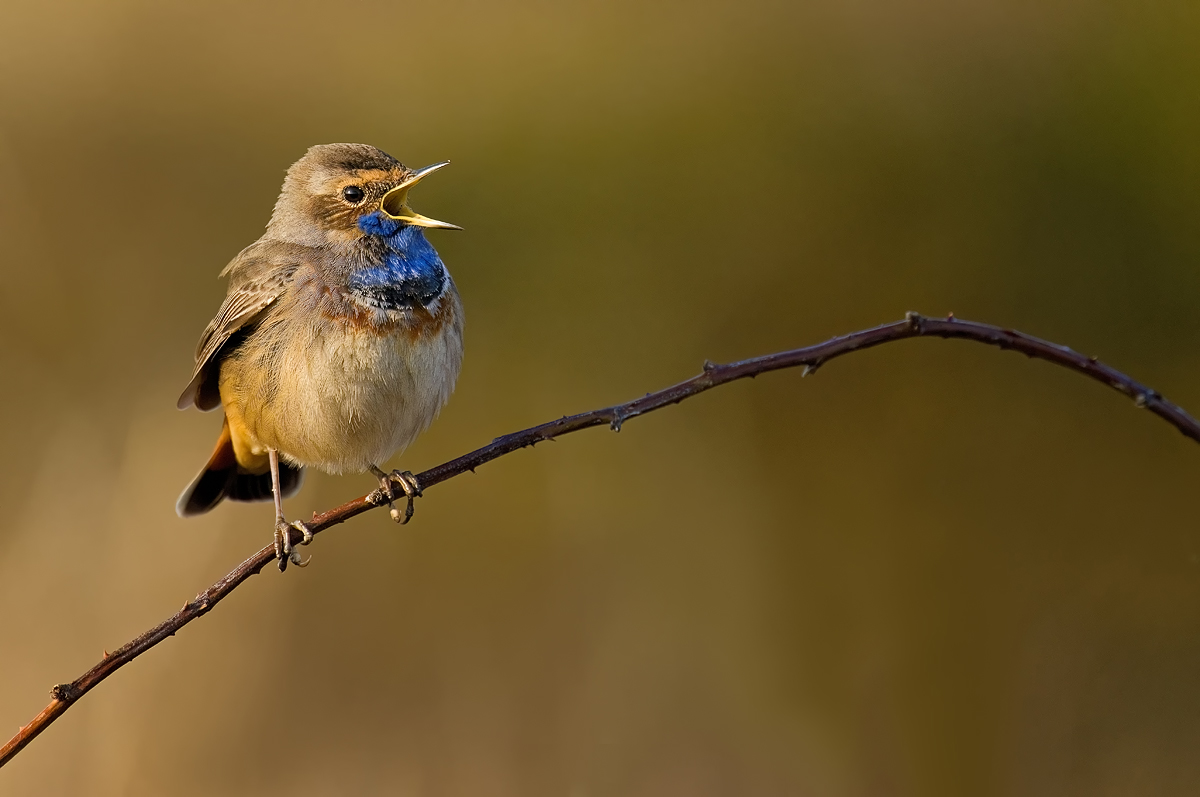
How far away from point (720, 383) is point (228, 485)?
10.9ft

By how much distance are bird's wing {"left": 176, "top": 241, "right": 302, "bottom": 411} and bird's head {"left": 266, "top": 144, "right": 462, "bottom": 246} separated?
0.43ft

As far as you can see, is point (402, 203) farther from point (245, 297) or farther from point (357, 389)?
point (357, 389)

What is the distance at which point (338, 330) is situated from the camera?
4230 mm

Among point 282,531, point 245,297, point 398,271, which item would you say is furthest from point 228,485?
point 398,271

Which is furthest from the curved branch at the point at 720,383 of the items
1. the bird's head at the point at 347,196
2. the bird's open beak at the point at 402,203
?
the bird's head at the point at 347,196

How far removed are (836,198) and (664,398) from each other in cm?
516

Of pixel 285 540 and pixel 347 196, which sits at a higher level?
pixel 347 196

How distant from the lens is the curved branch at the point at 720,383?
7.94 ft

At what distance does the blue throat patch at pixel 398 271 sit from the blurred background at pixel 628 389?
253 centimetres

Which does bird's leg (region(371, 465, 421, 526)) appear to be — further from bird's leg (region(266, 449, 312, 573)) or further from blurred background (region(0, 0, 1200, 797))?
blurred background (region(0, 0, 1200, 797))

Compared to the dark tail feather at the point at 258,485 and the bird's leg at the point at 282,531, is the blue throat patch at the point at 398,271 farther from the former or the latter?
the dark tail feather at the point at 258,485

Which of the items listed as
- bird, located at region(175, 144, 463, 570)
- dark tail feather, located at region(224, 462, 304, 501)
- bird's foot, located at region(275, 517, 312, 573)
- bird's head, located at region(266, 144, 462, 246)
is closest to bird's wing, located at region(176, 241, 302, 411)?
bird, located at region(175, 144, 463, 570)

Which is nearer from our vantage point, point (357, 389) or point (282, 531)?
point (357, 389)

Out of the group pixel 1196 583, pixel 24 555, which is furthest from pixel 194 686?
pixel 1196 583
